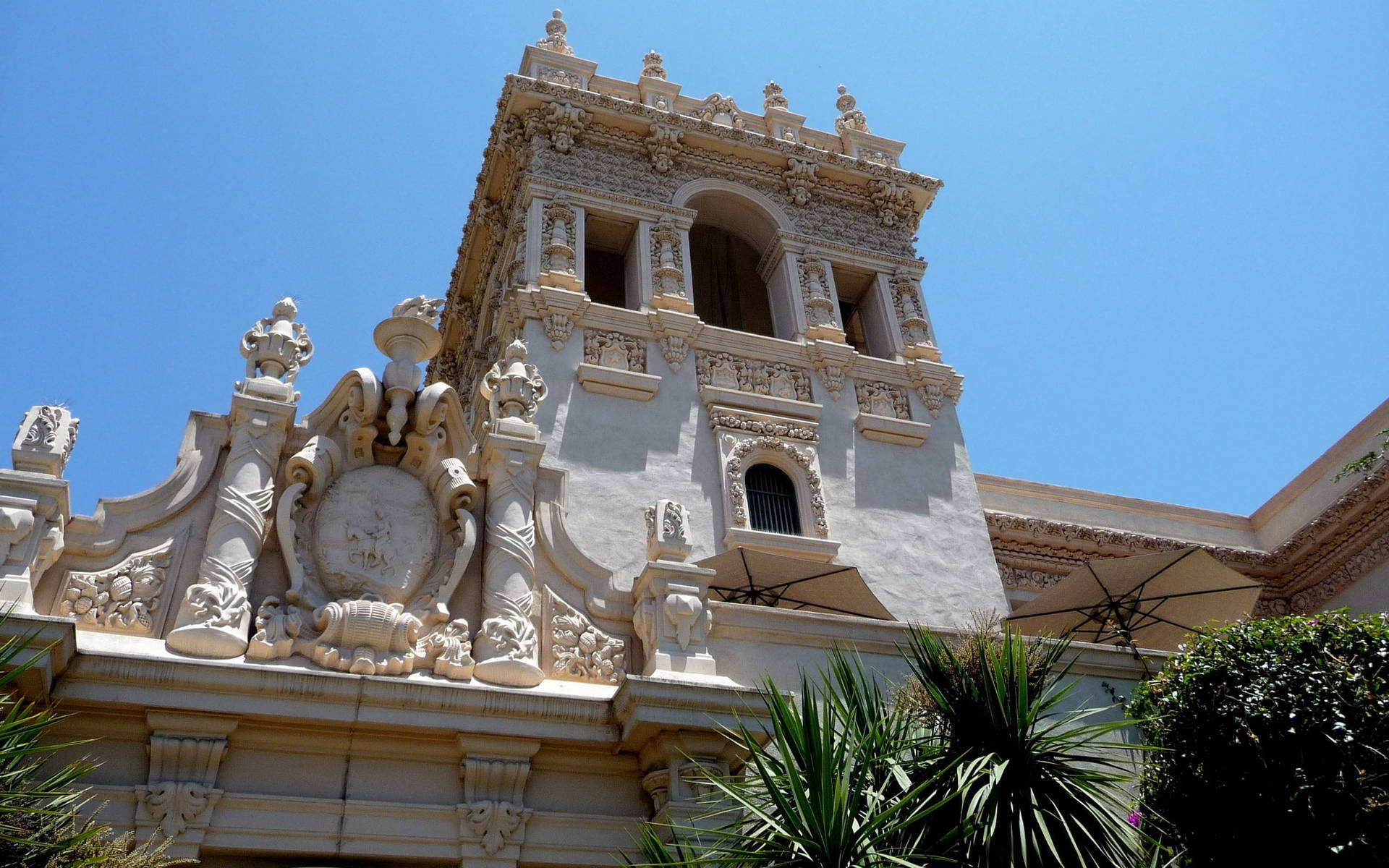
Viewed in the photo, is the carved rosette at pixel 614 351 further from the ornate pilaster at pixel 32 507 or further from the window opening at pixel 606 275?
the ornate pilaster at pixel 32 507

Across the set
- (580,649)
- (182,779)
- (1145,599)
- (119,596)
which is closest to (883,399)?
(1145,599)

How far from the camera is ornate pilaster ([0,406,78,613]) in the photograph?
9.06m

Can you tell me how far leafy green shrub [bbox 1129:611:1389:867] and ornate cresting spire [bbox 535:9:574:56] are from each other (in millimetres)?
19211

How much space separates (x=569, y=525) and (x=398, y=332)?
18.8 ft

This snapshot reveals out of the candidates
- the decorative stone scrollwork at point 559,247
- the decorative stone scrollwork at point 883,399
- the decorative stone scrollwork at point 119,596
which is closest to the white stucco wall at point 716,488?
the decorative stone scrollwork at point 883,399

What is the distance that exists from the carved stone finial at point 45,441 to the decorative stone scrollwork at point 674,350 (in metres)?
11.0

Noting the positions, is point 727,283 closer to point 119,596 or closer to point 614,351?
point 614,351

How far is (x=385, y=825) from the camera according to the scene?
9.29 meters

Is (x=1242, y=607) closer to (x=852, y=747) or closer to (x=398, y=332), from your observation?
(x=852, y=747)

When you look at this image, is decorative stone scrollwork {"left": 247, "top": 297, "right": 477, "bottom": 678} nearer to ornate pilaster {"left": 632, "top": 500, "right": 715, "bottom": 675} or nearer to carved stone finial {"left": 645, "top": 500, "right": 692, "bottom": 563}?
ornate pilaster {"left": 632, "top": 500, "right": 715, "bottom": 675}

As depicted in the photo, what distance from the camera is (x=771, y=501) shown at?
Answer: 746 inches

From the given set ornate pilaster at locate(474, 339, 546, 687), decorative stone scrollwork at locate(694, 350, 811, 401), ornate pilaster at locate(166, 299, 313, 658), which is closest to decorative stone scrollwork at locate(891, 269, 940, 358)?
decorative stone scrollwork at locate(694, 350, 811, 401)

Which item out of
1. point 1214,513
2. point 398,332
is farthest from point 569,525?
point 1214,513

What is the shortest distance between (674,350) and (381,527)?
32.5 feet
